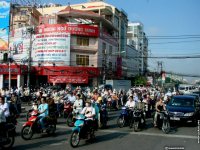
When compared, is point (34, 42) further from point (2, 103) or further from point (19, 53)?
point (2, 103)

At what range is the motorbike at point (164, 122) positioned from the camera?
1310 centimetres

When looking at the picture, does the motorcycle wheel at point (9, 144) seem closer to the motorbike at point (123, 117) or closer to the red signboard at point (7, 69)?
the motorbike at point (123, 117)

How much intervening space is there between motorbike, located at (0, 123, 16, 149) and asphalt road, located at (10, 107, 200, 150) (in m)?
0.25

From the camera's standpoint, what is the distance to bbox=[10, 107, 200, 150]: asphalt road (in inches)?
384

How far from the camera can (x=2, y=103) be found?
A: 1017cm

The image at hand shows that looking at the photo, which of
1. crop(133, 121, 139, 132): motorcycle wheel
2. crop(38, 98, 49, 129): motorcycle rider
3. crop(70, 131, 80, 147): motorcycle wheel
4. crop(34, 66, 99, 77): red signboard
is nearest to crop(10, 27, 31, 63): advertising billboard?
crop(34, 66, 99, 77): red signboard

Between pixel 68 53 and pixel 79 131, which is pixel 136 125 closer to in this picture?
pixel 79 131

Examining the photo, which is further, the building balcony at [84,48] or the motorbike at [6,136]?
the building balcony at [84,48]

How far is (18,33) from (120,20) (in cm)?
2776

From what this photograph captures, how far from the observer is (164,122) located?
13.2 metres

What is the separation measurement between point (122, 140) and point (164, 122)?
291 cm

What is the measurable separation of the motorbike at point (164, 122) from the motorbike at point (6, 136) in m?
6.57

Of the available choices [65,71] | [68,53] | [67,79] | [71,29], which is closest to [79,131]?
[67,79]

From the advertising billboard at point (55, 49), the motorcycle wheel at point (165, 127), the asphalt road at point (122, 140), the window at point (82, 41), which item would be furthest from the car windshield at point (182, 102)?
the window at point (82, 41)
